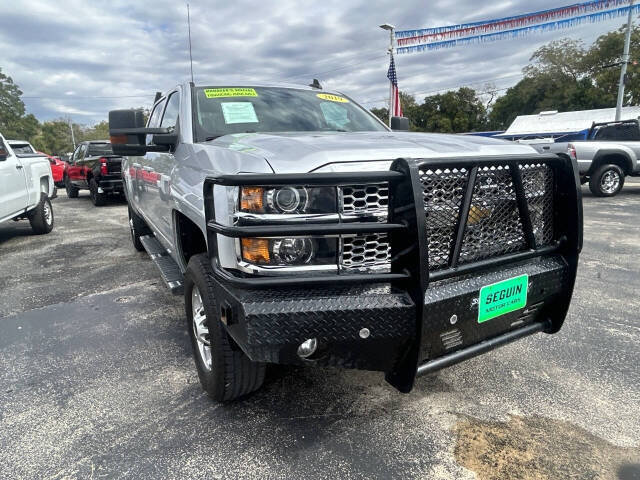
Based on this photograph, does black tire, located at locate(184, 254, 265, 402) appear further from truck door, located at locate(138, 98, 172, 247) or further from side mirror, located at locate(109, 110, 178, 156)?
truck door, located at locate(138, 98, 172, 247)

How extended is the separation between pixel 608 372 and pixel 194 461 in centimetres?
248

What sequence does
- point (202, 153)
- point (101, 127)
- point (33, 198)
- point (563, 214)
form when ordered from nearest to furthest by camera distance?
point (563, 214) → point (202, 153) → point (33, 198) → point (101, 127)

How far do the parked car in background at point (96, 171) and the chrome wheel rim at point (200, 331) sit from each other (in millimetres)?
9246

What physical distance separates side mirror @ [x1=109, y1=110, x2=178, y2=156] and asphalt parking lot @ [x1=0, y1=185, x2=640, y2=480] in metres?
1.41

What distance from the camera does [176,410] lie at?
2.45 m

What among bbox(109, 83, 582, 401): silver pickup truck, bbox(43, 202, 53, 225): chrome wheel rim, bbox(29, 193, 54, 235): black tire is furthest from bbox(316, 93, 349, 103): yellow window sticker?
bbox(43, 202, 53, 225): chrome wheel rim

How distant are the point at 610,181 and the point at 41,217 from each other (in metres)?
12.6

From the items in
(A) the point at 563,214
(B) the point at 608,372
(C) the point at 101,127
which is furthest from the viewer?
(C) the point at 101,127

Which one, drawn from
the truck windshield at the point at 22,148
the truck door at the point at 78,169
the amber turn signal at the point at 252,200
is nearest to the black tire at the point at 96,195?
the truck door at the point at 78,169

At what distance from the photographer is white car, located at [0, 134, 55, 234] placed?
634cm

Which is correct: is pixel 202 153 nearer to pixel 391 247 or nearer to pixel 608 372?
pixel 391 247

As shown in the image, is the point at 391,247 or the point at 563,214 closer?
the point at 391,247

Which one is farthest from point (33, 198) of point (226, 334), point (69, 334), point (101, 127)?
point (101, 127)

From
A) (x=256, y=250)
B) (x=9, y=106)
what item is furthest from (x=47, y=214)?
(x=9, y=106)
